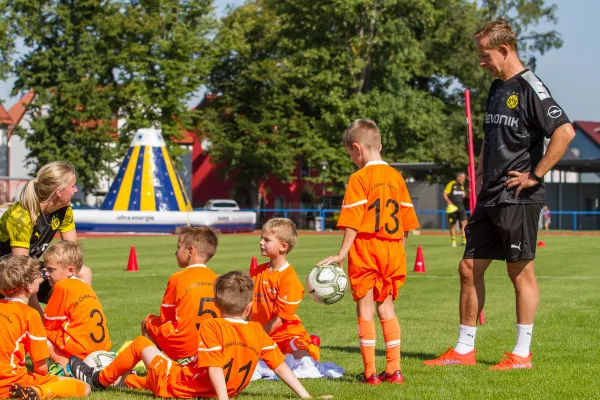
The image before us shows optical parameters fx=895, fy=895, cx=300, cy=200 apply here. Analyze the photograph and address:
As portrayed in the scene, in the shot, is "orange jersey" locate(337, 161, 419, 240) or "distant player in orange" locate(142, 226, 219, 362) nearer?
"orange jersey" locate(337, 161, 419, 240)

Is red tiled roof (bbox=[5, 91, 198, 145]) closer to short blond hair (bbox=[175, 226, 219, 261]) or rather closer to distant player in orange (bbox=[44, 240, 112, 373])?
distant player in orange (bbox=[44, 240, 112, 373])

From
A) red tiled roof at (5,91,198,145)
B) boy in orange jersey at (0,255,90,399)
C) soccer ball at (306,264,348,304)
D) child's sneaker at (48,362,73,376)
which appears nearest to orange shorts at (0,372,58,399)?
boy in orange jersey at (0,255,90,399)

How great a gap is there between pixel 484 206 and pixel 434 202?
48892mm

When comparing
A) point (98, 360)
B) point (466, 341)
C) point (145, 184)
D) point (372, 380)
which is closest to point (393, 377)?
point (372, 380)

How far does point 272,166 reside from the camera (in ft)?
187

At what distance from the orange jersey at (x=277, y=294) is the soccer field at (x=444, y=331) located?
634mm

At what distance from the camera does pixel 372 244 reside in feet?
21.6

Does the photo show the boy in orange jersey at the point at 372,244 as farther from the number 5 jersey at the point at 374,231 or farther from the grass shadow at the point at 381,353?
the grass shadow at the point at 381,353

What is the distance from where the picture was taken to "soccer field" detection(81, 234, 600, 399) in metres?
6.20

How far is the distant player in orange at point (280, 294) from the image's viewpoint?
23.0 ft

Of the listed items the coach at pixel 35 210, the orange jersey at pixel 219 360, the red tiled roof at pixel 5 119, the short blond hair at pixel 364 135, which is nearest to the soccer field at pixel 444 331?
the orange jersey at pixel 219 360

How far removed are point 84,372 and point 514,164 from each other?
3.62m

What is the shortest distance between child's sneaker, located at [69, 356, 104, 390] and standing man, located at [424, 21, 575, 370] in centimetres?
295

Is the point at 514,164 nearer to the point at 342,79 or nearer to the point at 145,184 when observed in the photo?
the point at 145,184
